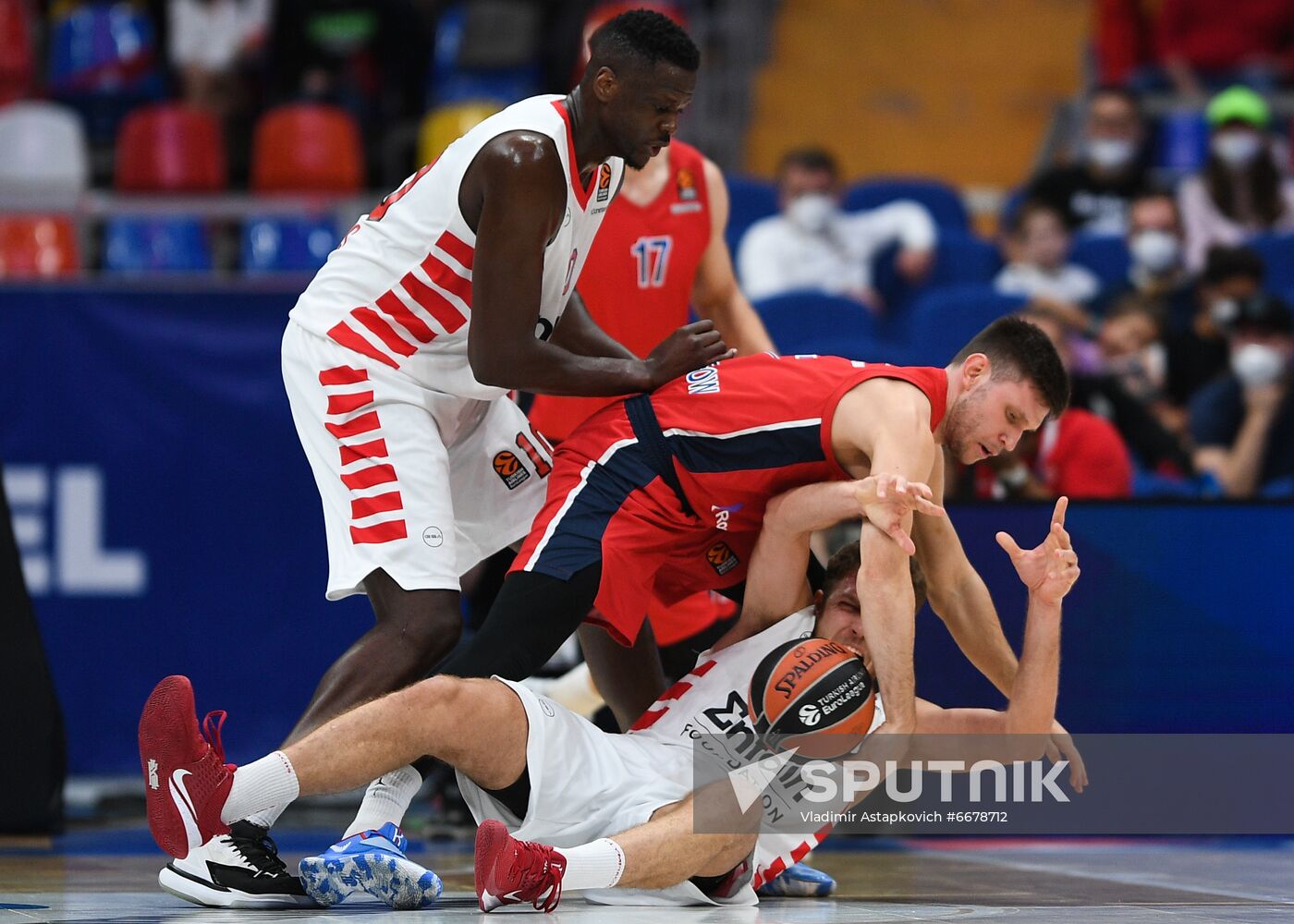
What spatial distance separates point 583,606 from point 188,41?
817 cm

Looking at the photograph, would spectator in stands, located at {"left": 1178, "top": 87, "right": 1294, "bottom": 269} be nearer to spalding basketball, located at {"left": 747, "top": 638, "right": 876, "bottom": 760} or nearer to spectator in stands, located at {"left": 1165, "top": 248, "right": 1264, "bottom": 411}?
spectator in stands, located at {"left": 1165, "top": 248, "right": 1264, "bottom": 411}

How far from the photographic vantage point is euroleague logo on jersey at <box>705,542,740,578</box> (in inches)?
179

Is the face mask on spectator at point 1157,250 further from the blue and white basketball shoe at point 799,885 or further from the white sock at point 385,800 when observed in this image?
the white sock at point 385,800

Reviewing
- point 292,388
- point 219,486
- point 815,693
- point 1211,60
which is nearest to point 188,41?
point 219,486

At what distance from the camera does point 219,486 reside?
660cm

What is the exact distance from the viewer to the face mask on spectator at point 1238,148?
9484mm

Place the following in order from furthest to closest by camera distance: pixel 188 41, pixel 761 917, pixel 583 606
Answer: pixel 188 41
pixel 583 606
pixel 761 917

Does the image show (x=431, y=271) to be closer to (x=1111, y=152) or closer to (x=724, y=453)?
(x=724, y=453)

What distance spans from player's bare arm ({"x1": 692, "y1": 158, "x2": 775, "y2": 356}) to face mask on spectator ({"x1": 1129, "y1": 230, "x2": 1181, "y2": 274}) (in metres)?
3.98

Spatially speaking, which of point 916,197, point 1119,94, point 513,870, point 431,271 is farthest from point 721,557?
point 1119,94

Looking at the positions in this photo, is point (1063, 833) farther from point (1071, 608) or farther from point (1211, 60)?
point (1211, 60)

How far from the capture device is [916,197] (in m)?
10.0

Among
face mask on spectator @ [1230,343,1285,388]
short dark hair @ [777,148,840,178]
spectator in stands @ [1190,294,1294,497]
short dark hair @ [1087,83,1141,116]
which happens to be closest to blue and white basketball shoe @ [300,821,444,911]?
spectator in stands @ [1190,294,1294,497]

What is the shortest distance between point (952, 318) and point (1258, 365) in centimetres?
137
